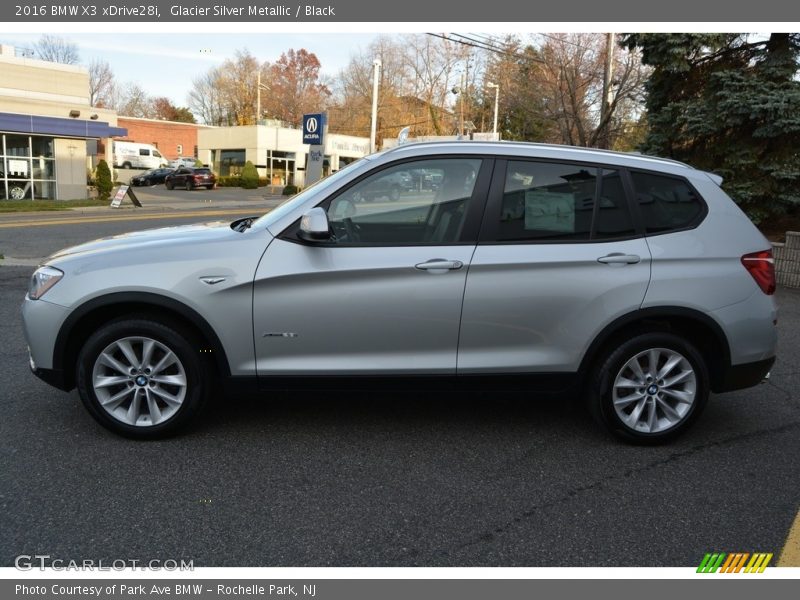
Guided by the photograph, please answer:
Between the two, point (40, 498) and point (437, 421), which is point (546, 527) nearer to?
point (437, 421)

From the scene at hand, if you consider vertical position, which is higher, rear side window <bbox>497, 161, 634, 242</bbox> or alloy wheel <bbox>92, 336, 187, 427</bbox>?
rear side window <bbox>497, 161, 634, 242</bbox>

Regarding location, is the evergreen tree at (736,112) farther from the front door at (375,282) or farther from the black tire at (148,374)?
the black tire at (148,374)

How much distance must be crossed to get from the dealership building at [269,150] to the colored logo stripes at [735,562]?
49.9 m

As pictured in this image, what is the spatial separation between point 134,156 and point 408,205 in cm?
5589

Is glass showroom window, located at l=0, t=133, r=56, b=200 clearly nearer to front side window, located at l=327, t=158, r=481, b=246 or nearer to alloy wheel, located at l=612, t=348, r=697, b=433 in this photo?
front side window, located at l=327, t=158, r=481, b=246

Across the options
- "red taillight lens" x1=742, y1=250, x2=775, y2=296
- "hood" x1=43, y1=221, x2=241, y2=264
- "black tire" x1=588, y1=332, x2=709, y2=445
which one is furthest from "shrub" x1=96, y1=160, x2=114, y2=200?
"red taillight lens" x1=742, y1=250, x2=775, y2=296

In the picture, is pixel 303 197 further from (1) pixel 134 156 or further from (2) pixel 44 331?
(1) pixel 134 156

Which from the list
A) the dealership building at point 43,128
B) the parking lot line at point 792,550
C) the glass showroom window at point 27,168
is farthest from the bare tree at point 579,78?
the glass showroom window at point 27,168

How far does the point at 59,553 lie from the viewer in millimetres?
2932

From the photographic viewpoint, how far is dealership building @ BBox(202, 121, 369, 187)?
5309 cm

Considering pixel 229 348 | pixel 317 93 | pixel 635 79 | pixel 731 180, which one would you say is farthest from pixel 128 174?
pixel 229 348

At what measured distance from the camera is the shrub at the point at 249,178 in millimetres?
48094

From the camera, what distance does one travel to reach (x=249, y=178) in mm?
48062

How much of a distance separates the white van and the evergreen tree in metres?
47.2
